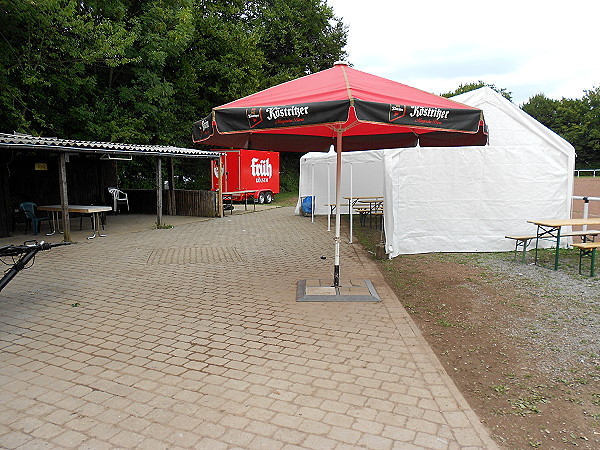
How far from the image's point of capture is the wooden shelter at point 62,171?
408 inches

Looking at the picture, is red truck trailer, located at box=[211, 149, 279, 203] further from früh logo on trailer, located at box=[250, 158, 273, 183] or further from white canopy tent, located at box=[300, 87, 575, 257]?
white canopy tent, located at box=[300, 87, 575, 257]

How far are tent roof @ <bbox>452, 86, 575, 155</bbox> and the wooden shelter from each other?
30.3 feet

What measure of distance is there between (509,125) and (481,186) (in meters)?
1.33

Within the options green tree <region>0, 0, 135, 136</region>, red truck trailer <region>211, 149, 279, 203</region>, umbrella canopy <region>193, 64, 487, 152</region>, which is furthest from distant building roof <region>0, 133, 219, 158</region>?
umbrella canopy <region>193, 64, 487, 152</region>

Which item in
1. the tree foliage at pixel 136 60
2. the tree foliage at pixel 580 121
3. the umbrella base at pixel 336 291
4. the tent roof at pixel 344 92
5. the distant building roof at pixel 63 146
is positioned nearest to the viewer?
the tent roof at pixel 344 92

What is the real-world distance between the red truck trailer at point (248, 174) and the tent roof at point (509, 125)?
1217 centimetres

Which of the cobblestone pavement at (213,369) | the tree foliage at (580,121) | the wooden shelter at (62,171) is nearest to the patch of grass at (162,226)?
the wooden shelter at (62,171)

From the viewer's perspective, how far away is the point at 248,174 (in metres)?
21.5

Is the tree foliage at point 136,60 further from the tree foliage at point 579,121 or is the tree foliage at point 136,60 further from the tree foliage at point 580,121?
the tree foliage at point 580,121

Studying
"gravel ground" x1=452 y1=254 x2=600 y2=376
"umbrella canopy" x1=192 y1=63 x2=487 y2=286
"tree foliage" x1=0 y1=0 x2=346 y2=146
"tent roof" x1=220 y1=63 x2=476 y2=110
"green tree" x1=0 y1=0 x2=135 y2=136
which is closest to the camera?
"gravel ground" x1=452 y1=254 x2=600 y2=376

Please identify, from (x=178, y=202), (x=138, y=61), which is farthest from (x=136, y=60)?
(x=178, y=202)

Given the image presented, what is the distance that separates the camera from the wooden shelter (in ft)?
34.0

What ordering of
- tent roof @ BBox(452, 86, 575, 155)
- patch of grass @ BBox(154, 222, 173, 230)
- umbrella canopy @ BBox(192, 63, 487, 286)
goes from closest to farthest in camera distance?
umbrella canopy @ BBox(192, 63, 487, 286) → tent roof @ BBox(452, 86, 575, 155) → patch of grass @ BBox(154, 222, 173, 230)

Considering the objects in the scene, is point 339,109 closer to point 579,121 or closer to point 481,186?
point 481,186
